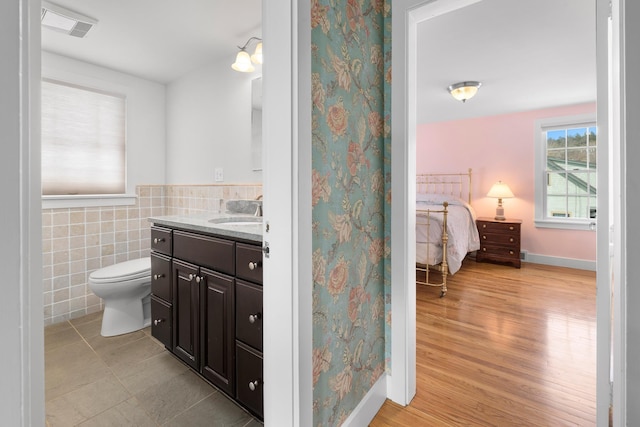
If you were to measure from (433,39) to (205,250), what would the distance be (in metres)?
2.36

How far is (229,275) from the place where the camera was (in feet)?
4.58

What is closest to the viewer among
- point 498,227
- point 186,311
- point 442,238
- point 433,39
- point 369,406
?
point 369,406

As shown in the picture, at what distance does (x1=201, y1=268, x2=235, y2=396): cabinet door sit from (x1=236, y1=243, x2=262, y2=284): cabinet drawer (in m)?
0.09

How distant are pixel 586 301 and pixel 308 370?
3.24 m

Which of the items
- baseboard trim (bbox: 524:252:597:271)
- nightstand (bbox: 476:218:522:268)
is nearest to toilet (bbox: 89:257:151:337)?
nightstand (bbox: 476:218:522:268)

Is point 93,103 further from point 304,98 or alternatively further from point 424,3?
point 424,3

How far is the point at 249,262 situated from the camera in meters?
1.29

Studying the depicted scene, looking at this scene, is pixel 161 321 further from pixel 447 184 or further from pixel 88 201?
pixel 447 184

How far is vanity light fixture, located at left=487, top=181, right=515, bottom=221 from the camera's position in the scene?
14.7 feet

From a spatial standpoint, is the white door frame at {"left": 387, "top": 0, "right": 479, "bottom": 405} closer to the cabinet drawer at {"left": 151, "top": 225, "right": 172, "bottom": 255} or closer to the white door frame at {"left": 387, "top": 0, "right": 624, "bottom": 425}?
the white door frame at {"left": 387, "top": 0, "right": 624, "bottom": 425}

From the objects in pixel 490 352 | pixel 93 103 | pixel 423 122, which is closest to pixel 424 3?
pixel 490 352

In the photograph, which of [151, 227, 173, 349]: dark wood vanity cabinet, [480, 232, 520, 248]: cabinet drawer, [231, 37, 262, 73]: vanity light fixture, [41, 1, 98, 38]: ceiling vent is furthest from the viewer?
[480, 232, 520, 248]: cabinet drawer

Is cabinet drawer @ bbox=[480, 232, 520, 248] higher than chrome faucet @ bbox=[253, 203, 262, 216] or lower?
lower

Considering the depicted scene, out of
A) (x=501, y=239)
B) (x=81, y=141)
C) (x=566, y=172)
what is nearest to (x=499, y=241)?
(x=501, y=239)
